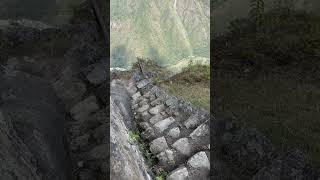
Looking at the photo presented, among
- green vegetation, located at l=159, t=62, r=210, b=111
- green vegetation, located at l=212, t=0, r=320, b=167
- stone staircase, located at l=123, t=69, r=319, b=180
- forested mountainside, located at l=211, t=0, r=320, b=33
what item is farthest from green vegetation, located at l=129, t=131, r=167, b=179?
forested mountainside, located at l=211, t=0, r=320, b=33

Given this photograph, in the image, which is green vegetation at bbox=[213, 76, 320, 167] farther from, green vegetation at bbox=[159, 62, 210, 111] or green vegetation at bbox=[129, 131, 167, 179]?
green vegetation at bbox=[129, 131, 167, 179]

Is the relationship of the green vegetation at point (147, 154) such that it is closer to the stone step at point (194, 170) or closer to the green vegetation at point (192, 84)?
the stone step at point (194, 170)

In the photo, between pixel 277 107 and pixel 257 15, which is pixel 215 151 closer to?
pixel 277 107

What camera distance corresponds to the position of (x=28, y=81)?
847 centimetres

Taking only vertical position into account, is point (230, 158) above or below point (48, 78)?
below

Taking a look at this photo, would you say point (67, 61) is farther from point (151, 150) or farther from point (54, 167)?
point (54, 167)

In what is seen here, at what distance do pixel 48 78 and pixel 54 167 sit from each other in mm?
3816

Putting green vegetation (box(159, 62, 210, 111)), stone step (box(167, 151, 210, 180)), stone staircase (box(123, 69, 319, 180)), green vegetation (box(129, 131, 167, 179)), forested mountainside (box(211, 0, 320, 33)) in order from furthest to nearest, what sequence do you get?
forested mountainside (box(211, 0, 320, 33)) → green vegetation (box(159, 62, 210, 111)) → green vegetation (box(129, 131, 167, 179)) → stone step (box(167, 151, 210, 180)) → stone staircase (box(123, 69, 319, 180))

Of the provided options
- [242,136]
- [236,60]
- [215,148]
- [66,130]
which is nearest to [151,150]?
[215,148]

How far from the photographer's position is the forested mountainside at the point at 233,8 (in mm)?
24106

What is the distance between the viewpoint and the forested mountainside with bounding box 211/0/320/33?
24.1 m

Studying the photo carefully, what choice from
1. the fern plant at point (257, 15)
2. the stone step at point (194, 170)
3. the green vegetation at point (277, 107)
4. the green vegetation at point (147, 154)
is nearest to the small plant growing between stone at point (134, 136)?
the green vegetation at point (147, 154)

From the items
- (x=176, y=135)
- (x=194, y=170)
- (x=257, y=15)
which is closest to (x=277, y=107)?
(x=176, y=135)

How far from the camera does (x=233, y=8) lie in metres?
33.0
